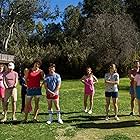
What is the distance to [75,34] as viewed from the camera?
64188mm

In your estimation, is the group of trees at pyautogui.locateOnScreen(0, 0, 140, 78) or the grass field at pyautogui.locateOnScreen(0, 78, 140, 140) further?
the group of trees at pyautogui.locateOnScreen(0, 0, 140, 78)

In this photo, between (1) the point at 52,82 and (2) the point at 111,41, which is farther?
(2) the point at 111,41

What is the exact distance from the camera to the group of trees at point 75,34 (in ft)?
164

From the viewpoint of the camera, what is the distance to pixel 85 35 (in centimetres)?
5525

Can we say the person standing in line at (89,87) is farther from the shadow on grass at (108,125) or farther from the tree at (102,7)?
the tree at (102,7)

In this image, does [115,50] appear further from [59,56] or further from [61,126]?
[61,126]

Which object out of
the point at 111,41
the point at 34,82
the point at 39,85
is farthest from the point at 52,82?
the point at 111,41

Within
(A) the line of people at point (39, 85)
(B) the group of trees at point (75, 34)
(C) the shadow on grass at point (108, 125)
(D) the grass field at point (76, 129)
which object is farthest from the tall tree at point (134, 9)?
(C) the shadow on grass at point (108, 125)

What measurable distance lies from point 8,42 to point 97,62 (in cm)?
1876

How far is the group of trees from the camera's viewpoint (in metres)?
50.1

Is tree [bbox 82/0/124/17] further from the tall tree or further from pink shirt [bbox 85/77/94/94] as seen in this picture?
pink shirt [bbox 85/77/94/94]

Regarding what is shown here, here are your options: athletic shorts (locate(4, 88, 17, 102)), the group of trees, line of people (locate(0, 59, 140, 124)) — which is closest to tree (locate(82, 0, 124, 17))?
the group of trees

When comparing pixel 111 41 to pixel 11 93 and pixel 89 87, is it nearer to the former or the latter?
pixel 89 87

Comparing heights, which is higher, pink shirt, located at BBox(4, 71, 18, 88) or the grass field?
pink shirt, located at BBox(4, 71, 18, 88)
